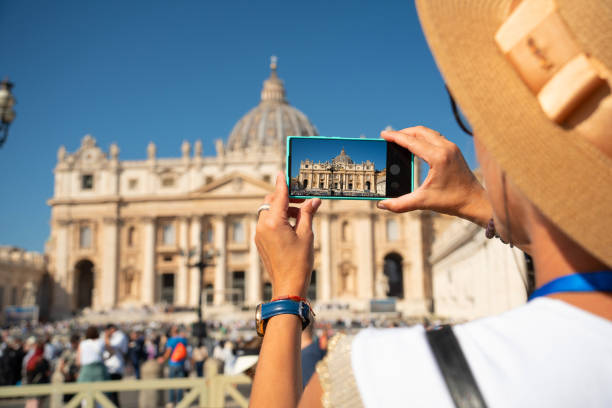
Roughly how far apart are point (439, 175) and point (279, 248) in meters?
0.57

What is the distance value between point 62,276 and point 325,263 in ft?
80.1

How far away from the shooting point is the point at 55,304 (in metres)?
49.1

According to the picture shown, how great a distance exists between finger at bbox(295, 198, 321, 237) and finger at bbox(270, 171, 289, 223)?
52 millimetres

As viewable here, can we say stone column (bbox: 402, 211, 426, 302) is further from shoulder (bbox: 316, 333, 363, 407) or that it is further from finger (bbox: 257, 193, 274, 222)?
shoulder (bbox: 316, 333, 363, 407)

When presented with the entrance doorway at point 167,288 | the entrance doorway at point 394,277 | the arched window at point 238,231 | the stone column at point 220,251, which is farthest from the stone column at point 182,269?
the entrance doorway at point 394,277

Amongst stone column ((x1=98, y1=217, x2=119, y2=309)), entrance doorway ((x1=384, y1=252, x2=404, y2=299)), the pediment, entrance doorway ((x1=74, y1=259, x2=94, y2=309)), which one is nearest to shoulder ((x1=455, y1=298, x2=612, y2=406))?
the pediment

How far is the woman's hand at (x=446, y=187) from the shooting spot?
1.63 meters

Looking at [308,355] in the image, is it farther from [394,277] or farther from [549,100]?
[394,277]

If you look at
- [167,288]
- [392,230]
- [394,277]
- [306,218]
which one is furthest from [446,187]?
[394,277]

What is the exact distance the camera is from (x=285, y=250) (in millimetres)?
1364

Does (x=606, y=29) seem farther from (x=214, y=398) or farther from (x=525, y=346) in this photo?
(x=214, y=398)

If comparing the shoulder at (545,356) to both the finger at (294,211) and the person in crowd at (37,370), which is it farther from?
the person in crowd at (37,370)

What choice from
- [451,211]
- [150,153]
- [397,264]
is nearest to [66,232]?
[150,153]

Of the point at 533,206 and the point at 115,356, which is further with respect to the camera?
the point at 115,356
